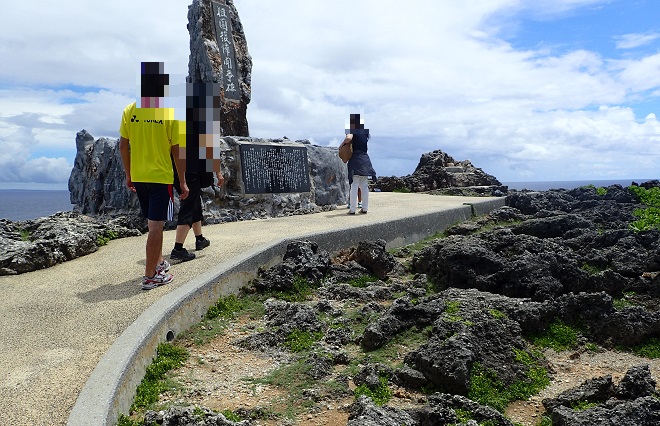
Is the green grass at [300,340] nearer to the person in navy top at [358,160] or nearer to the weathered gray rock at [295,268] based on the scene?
the weathered gray rock at [295,268]

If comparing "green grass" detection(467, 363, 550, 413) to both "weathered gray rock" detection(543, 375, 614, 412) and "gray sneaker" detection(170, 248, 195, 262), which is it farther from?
"gray sneaker" detection(170, 248, 195, 262)

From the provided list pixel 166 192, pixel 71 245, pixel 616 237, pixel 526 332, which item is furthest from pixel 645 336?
pixel 71 245

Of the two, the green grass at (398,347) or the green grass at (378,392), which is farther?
the green grass at (398,347)

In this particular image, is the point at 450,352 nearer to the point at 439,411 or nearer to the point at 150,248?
the point at 439,411

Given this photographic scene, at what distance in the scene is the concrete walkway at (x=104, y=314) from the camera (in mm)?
3904

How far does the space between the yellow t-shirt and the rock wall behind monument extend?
4040mm

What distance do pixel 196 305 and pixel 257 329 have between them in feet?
2.46

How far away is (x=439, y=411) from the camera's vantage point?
4.34m

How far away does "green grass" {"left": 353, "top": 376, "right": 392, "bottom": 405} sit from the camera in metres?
4.78

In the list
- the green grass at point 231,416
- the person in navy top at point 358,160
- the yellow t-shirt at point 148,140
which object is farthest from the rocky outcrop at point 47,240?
the person in navy top at point 358,160

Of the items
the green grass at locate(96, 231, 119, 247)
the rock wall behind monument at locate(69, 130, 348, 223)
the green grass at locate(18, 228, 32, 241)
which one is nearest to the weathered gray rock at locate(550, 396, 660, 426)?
the green grass at locate(96, 231, 119, 247)

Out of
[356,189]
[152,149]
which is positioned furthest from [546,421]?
[356,189]

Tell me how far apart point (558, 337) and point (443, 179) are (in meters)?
15.8

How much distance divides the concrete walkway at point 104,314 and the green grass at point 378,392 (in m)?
1.86
